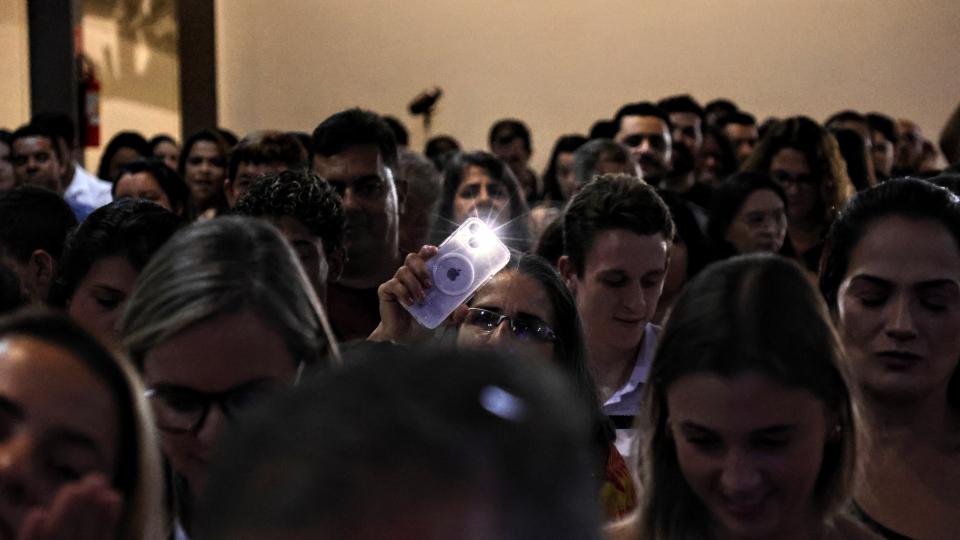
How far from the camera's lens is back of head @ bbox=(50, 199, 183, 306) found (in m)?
2.87

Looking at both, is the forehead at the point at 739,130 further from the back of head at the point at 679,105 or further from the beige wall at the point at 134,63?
the beige wall at the point at 134,63

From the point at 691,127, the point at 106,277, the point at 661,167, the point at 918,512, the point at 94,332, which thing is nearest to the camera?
the point at 94,332

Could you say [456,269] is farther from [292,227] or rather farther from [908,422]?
[908,422]

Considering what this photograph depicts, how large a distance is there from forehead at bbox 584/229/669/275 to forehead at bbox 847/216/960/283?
102 centimetres

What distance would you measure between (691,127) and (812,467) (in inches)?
285

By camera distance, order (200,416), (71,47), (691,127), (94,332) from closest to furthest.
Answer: (94,332), (200,416), (691,127), (71,47)

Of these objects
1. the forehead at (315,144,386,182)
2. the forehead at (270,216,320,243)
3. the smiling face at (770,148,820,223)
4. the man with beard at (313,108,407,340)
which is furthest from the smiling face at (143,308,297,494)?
the smiling face at (770,148,820,223)

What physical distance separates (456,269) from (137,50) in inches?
438

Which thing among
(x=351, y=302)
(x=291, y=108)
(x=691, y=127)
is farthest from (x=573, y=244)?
(x=291, y=108)

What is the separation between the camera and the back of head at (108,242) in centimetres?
287

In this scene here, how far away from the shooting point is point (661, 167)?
298 inches

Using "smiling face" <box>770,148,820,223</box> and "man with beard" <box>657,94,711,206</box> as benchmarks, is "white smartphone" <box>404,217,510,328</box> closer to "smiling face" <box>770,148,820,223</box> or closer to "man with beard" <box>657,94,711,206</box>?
"smiling face" <box>770,148,820,223</box>

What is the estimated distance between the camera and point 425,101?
12.3 metres

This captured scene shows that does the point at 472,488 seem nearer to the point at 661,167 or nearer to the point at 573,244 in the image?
the point at 573,244
